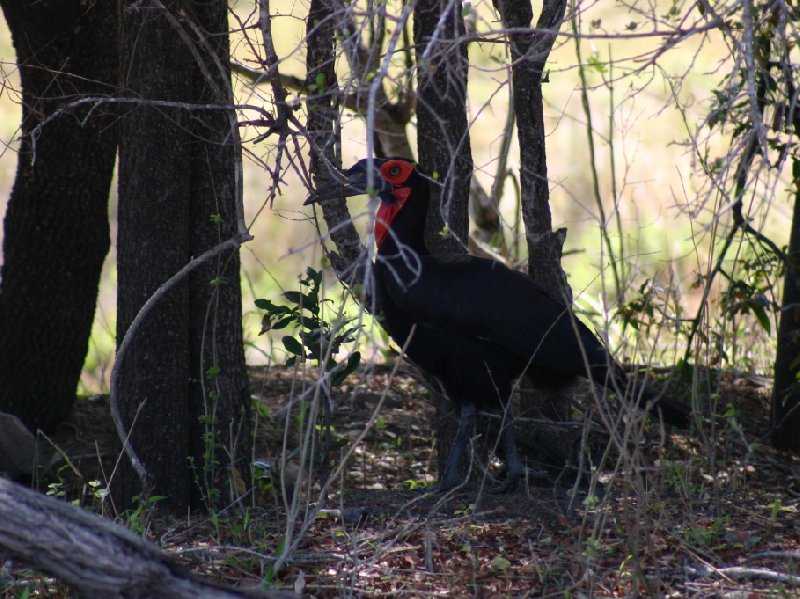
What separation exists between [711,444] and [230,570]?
1.81m

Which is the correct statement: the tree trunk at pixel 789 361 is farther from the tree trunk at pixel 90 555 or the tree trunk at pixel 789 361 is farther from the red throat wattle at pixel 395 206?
the tree trunk at pixel 90 555

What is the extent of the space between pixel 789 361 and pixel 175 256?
3.20 meters

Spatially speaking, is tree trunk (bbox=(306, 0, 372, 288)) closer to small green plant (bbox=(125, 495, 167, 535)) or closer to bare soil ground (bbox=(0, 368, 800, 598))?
bare soil ground (bbox=(0, 368, 800, 598))

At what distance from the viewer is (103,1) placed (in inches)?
218

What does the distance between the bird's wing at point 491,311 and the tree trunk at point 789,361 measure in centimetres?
136

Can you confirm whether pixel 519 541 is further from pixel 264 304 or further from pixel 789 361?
pixel 789 361

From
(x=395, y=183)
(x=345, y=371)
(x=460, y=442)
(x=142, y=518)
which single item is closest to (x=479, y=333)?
(x=460, y=442)

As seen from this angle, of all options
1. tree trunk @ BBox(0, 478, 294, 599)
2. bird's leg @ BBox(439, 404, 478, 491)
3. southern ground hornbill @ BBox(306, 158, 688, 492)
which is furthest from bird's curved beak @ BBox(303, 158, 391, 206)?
tree trunk @ BBox(0, 478, 294, 599)

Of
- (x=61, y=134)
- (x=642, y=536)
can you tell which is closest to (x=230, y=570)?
(x=642, y=536)

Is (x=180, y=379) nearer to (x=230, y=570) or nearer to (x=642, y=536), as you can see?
(x=230, y=570)

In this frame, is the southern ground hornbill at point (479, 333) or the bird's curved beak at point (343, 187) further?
the southern ground hornbill at point (479, 333)

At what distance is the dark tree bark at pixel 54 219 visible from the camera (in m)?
5.52

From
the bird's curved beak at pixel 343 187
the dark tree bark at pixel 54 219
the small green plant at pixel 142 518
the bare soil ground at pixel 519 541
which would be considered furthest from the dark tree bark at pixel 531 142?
the small green plant at pixel 142 518

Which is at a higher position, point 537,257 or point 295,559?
point 537,257
